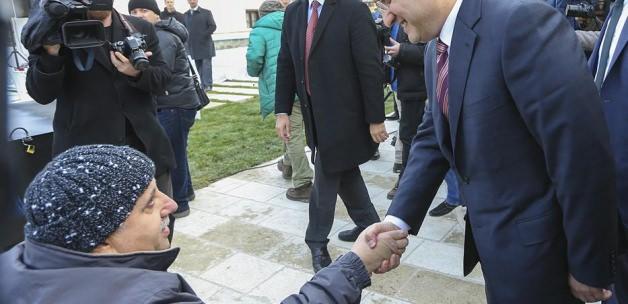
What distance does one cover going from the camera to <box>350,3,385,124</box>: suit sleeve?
3418 mm

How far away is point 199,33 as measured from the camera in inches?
491

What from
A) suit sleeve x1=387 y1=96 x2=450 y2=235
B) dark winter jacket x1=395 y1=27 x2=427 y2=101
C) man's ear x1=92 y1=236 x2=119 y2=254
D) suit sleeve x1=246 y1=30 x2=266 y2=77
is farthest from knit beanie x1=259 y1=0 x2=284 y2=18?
man's ear x1=92 y1=236 x2=119 y2=254

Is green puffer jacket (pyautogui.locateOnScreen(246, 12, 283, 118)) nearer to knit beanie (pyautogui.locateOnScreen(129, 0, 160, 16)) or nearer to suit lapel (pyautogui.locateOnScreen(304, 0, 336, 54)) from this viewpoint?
knit beanie (pyautogui.locateOnScreen(129, 0, 160, 16))

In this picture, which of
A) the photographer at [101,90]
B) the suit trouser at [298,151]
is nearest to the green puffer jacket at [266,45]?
the suit trouser at [298,151]

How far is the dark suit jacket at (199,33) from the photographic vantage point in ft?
40.9

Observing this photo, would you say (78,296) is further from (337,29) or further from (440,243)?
(440,243)

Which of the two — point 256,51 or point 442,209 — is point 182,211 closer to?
point 256,51

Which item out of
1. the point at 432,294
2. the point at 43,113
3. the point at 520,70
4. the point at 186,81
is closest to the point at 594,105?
the point at 520,70

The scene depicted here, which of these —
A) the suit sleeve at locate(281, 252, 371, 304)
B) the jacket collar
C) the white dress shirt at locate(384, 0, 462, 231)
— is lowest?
the suit sleeve at locate(281, 252, 371, 304)

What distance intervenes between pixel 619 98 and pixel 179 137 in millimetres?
3502

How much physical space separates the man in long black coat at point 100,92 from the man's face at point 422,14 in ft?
5.12

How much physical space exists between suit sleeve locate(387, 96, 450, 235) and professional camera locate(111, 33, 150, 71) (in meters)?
1.45

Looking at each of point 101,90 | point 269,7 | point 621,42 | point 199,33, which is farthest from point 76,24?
point 199,33

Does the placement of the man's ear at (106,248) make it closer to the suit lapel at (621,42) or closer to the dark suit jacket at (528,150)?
the dark suit jacket at (528,150)
